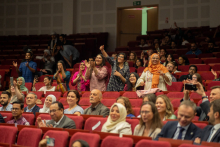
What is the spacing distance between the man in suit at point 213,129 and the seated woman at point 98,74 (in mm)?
1919

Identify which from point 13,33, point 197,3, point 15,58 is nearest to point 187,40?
point 197,3

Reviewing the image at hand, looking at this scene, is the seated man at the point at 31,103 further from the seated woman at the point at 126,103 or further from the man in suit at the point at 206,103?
the man in suit at the point at 206,103

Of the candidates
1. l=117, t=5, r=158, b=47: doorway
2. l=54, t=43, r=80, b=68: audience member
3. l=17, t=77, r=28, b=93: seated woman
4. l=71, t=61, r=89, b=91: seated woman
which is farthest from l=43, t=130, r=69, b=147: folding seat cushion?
l=117, t=5, r=158, b=47: doorway

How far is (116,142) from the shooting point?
1704 mm

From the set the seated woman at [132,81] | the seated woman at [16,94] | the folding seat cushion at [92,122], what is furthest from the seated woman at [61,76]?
the folding seat cushion at [92,122]

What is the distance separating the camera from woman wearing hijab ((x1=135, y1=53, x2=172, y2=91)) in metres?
3.21

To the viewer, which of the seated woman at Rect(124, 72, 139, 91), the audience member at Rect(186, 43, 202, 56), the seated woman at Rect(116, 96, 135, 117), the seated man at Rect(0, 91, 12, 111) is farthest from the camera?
the audience member at Rect(186, 43, 202, 56)

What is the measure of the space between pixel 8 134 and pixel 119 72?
1.61 meters

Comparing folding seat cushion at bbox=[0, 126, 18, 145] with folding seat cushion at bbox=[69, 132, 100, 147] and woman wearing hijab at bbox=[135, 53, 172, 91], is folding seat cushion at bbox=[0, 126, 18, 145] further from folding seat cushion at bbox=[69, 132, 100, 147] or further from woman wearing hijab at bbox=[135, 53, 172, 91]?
woman wearing hijab at bbox=[135, 53, 172, 91]

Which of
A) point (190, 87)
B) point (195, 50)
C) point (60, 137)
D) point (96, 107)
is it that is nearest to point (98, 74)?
point (96, 107)

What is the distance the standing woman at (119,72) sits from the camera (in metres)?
3.44

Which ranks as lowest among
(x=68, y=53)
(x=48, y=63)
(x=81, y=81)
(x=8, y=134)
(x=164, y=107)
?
(x=8, y=134)

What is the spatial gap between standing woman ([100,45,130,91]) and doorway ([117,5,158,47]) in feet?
14.3

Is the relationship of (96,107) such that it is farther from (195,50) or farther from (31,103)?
(195,50)
